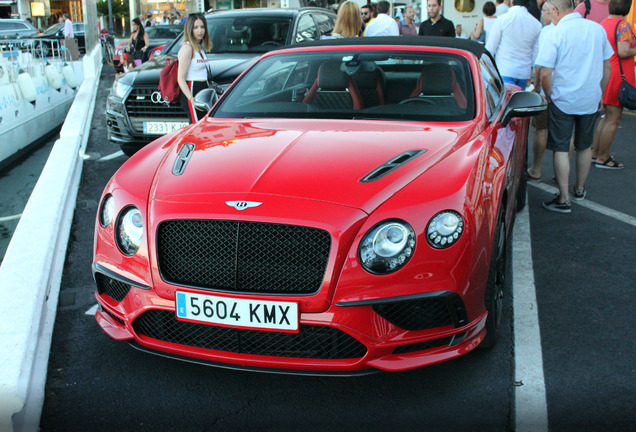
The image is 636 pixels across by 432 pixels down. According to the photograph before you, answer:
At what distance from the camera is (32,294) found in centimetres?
371

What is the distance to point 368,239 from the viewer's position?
2773 millimetres

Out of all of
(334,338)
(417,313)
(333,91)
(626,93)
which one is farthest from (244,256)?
(626,93)

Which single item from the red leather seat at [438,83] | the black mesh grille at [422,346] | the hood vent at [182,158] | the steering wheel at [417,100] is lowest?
the black mesh grille at [422,346]

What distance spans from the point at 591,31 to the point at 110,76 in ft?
54.3

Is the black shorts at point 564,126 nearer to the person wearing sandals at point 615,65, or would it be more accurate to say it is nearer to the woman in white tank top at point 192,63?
the person wearing sandals at point 615,65

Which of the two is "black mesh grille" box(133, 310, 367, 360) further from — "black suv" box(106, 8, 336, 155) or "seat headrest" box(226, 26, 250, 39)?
"seat headrest" box(226, 26, 250, 39)

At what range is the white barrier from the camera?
9.41ft

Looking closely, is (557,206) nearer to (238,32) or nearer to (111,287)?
(111,287)

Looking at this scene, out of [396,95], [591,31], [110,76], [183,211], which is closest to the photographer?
[183,211]

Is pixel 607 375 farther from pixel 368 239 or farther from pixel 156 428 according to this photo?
pixel 156 428

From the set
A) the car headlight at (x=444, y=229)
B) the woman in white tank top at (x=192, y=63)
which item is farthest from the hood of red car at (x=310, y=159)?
the woman in white tank top at (x=192, y=63)

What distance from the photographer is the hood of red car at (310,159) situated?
2953mm

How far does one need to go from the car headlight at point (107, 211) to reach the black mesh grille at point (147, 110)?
441 centimetres

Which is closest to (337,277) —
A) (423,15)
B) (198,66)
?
(198,66)
